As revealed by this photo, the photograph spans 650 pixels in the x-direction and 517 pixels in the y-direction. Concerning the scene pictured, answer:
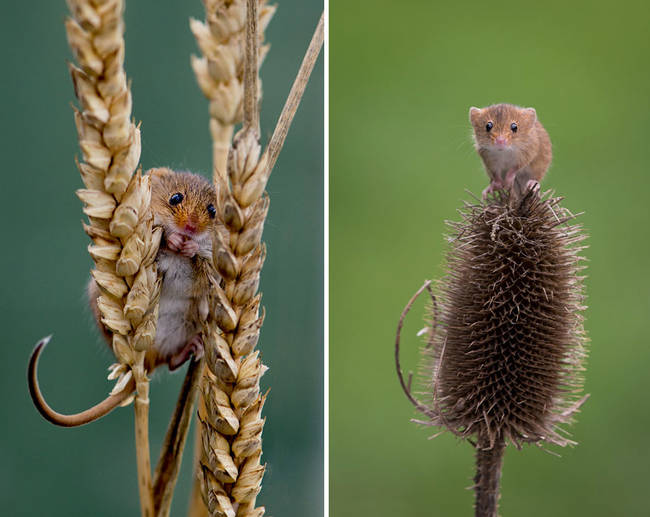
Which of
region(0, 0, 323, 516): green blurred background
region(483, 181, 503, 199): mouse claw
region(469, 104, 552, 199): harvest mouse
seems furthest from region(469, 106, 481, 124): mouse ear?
region(0, 0, 323, 516): green blurred background

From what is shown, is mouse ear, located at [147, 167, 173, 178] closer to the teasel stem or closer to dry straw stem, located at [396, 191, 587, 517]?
dry straw stem, located at [396, 191, 587, 517]

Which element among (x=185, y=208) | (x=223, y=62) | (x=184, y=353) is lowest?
(x=184, y=353)

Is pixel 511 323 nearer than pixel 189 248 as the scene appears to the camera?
No

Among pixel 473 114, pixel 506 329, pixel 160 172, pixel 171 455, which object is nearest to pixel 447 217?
pixel 473 114

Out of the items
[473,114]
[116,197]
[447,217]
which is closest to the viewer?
[116,197]

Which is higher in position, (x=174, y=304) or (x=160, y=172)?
(x=160, y=172)

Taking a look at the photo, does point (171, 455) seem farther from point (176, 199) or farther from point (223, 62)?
point (223, 62)

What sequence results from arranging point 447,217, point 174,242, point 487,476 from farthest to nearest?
point 447,217, point 487,476, point 174,242

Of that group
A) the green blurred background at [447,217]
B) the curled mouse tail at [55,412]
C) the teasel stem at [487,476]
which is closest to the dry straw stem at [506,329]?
the teasel stem at [487,476]
